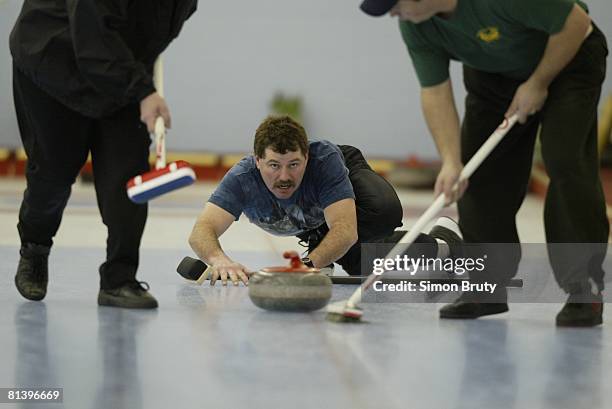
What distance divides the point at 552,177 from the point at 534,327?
0.45 metres

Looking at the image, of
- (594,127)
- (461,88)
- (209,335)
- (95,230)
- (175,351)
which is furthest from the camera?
(461,88)

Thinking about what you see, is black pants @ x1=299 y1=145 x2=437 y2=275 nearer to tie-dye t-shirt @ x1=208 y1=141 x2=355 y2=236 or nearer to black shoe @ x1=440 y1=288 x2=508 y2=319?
tie-dye t-shirt @ x1=208 y1=141 x2=355 y2=236

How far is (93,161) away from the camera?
3.38 m

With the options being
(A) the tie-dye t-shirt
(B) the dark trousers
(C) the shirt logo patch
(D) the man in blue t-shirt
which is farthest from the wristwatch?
(C) the shirt logo patch

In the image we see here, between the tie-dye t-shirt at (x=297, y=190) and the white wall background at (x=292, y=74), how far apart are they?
7105 millimetres

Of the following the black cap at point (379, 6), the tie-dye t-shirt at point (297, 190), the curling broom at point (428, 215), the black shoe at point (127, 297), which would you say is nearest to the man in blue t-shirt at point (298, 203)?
the tie-dye t-shirt at point (297, 190)

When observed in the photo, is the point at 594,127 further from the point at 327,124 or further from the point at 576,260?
the point at 327,124

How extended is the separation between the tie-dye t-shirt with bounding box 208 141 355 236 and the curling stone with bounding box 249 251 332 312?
0.53m

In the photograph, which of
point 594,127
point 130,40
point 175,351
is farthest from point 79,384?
point 594,127

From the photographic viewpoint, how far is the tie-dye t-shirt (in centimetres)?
392

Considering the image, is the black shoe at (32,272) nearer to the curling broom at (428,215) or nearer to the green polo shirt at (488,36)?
the curling broom at (428,215)

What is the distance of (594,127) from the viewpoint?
10.9 ft

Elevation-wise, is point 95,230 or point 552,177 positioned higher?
point 552,177

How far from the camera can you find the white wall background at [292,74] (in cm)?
1110
